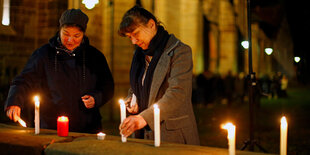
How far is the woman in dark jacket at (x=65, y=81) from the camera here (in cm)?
306

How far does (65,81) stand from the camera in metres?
3.09

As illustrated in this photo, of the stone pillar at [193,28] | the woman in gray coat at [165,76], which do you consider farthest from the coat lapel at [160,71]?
the stone pillar at [193,28]

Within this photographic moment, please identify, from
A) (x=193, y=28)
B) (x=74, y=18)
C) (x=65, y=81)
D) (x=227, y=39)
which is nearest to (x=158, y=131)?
(x=65, y=81)

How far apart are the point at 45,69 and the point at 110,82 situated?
1.93ft

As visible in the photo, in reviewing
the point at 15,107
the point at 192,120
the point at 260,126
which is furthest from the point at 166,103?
the point at 260,126

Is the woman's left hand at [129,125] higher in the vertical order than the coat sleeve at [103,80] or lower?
lower

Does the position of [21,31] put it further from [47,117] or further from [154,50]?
[154,50]

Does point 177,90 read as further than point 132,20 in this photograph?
No

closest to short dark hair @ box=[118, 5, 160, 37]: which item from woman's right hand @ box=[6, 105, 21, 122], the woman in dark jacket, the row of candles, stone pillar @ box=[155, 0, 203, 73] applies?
the row of candles

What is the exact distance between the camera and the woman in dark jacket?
3057 millimetres

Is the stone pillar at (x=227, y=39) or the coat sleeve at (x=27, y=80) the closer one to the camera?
the coat sleeve at (x=27, y=80)

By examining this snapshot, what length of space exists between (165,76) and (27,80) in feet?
4.13

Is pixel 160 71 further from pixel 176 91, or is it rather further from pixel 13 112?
pixel 13 112

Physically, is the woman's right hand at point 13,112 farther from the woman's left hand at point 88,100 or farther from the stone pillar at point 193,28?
the stone pillar at point 193,28
